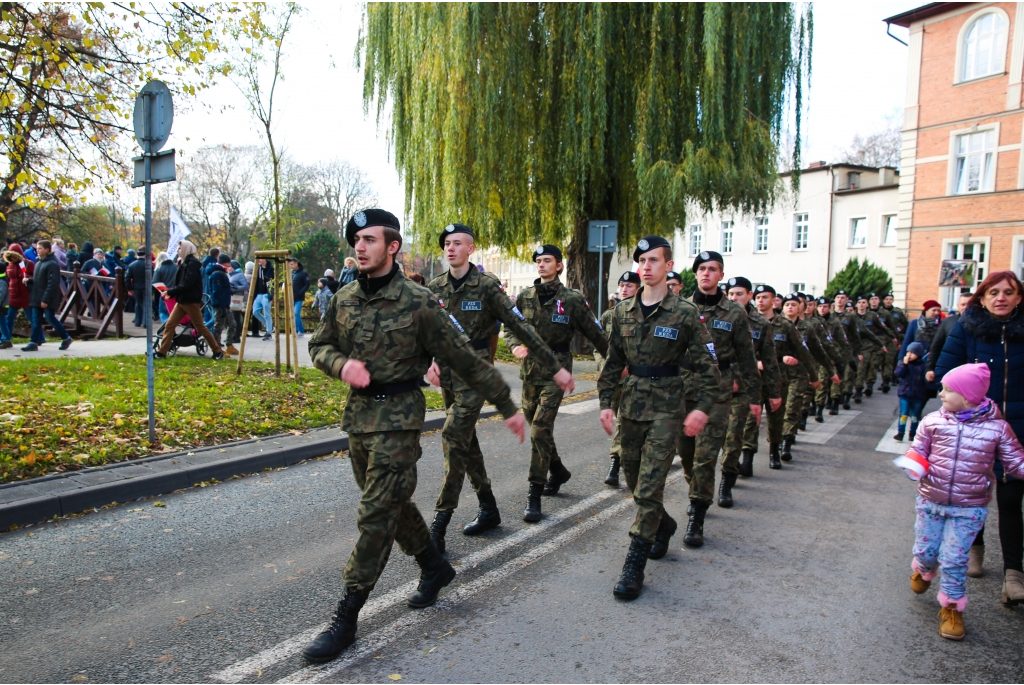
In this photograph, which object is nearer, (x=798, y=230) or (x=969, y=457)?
(x=969, y=457)

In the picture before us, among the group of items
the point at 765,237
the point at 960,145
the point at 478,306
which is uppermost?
the point at 960,145

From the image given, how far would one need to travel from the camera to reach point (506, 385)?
3.81 meters

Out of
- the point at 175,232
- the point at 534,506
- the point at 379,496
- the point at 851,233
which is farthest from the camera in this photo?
the point at 851,233

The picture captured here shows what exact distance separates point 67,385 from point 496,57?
9975 millimetres

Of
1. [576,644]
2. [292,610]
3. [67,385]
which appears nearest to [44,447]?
[67,385]

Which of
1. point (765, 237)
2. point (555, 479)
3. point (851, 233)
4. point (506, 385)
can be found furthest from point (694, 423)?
point (765, 237)

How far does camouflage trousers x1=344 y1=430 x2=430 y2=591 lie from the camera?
3426 millimetres

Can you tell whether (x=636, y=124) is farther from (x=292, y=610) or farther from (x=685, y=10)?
(x=292, y=610)

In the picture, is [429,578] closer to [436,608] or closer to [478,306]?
[436,608]

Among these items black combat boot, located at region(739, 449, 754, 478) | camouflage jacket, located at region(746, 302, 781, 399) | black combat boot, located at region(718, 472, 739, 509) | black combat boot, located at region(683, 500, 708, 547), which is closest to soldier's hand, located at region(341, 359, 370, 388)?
black combat boot, located at region(683, 500, 708, 547)

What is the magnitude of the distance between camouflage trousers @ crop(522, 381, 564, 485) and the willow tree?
9444 millimetres

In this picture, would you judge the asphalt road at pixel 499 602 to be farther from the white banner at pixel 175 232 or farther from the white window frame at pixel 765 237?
A: the white window frame at pixel 765 237

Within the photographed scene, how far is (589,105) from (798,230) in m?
30.3

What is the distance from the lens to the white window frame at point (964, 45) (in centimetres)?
2630
